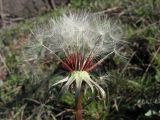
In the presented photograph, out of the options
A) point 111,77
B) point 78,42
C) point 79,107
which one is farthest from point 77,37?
point 111,77

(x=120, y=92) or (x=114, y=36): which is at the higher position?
(x=114, y=36)

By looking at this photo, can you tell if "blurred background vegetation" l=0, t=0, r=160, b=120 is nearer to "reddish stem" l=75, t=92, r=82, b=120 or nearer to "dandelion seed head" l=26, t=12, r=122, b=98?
"dandelion seed head" l=26, t=12, r=122, b=98

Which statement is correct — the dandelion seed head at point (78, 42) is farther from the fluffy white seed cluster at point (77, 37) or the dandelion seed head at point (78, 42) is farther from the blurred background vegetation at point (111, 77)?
the blurred background vegetation at point (111, 77)

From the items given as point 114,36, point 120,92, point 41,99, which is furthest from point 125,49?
point 114,36

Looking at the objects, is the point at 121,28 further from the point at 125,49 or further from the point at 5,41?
the point at 5,41

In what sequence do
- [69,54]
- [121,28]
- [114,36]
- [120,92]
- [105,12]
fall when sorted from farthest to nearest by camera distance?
[105,12]
[121,28]
[120,92]
[114,36]
[69,54]

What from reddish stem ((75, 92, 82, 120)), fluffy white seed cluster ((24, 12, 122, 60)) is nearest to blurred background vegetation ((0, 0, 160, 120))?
fluffy white seed cluster ((24, 12, 122, 60))
